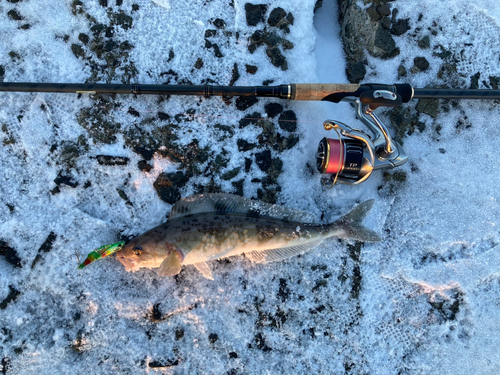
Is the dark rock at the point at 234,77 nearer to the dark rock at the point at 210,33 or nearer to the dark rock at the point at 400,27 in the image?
the dark rock at the point at 210,33

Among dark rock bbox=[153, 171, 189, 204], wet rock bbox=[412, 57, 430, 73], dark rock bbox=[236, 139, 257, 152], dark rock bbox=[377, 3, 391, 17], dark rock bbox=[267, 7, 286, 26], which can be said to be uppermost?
dark rock bbox=[377, 3, 391, 17]

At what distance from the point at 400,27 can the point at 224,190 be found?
2.42m

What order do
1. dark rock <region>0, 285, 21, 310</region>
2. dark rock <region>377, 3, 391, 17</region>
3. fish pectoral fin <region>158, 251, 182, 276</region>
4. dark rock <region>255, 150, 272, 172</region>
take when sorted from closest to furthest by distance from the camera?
fish pectoral fin <region>158, 251, 182, 276</region> < dark rock <region>0, 285, 21, 310</region> < dark rock <region>255, 150, 272, 172</region> < dark rock <region>377, 3, 391, 17</region>

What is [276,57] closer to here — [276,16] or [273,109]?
[276,16]

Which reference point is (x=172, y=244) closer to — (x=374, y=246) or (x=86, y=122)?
(x=86, y=122)

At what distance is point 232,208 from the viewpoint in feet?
9.31

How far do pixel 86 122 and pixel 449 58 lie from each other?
3630 mm

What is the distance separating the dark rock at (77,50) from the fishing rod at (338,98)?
0.45 metres

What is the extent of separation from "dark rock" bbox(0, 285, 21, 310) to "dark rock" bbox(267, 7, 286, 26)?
335 centimetres

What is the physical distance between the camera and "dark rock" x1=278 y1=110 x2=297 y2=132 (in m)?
3.16

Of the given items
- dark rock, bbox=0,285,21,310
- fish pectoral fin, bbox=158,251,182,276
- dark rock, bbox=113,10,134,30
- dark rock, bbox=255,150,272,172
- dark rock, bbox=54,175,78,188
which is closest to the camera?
fish pectoral fin, bbox=158,251,182,276

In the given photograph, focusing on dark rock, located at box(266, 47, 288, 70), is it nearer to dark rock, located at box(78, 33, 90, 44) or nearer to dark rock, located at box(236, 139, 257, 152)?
dark rock, located at box(236, 139, 257, 152)

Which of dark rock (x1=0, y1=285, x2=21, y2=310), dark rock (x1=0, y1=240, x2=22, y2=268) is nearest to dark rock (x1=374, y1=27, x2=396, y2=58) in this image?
dark rock (x1=0, y1=240, x2=22, y2=268)

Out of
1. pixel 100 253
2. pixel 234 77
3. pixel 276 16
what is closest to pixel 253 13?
pixel 276 16
